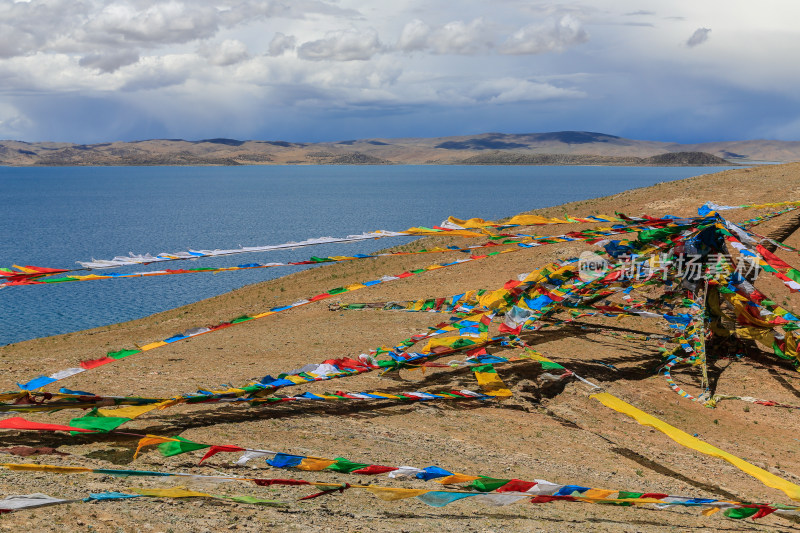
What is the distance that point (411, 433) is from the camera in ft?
35.0

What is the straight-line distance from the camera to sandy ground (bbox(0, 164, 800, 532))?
7523mm

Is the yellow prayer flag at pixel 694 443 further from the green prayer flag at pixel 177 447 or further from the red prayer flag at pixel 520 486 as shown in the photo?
the green prayer flag at pixel 177 447

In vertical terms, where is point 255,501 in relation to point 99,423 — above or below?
below

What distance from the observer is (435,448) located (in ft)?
33.2

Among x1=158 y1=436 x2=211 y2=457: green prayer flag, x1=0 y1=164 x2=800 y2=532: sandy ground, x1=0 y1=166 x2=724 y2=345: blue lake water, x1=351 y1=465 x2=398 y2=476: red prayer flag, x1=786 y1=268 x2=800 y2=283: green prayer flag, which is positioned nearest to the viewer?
x1=0 y1=164 x2=800 y2=532: sandy ground

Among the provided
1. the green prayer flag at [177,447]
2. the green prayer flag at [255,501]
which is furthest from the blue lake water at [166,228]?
the green prayer flag at [255,501]

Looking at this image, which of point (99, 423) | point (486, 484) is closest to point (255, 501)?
point (486, 484)

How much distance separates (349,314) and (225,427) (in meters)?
10.7

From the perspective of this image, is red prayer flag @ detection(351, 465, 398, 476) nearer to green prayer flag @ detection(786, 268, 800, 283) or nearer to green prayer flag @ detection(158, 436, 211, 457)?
green prayer flag @ detection(158, 436, 211, 457)

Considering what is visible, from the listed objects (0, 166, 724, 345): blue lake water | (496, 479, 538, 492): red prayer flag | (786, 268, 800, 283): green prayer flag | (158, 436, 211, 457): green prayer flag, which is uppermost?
(786, 268, 800, 283): green prayer flag

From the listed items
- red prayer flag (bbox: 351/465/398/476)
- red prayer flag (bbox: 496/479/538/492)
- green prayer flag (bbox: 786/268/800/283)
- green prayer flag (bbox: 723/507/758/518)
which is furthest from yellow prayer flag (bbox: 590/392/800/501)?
red prayer flag (bbox: 351/465/398/476)

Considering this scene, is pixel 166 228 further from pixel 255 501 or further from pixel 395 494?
pixel 395 494

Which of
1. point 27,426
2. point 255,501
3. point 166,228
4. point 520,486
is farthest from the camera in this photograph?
point 166,228

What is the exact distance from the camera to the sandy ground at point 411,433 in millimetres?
7523
